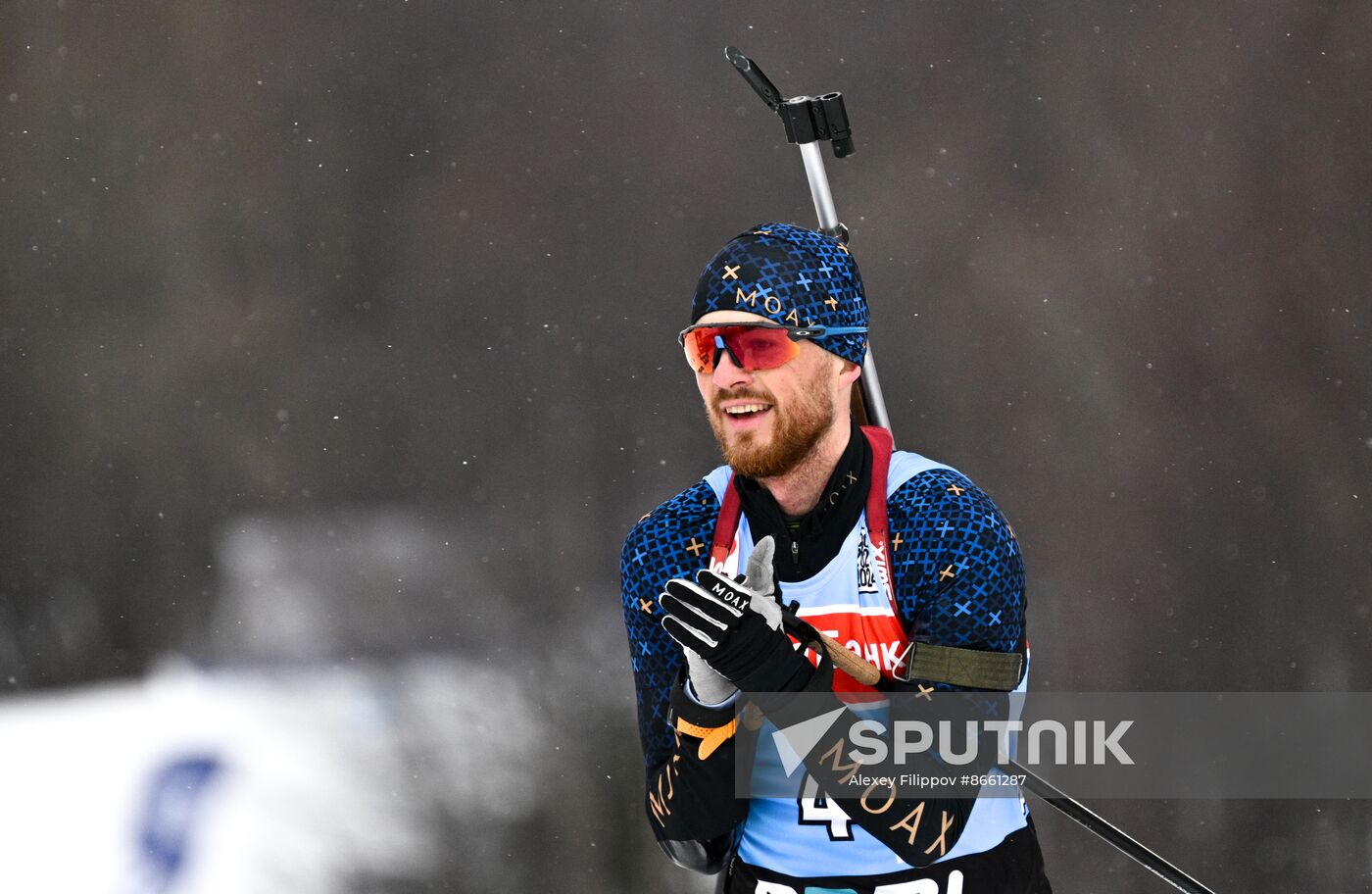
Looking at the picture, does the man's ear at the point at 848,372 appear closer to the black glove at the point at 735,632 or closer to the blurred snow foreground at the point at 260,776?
the black glove at the point at 735,632

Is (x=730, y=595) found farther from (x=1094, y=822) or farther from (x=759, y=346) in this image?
(x=1094, y=822)

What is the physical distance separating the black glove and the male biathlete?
0.33 feet

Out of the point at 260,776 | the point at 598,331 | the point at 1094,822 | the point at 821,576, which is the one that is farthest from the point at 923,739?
the point at 260,776

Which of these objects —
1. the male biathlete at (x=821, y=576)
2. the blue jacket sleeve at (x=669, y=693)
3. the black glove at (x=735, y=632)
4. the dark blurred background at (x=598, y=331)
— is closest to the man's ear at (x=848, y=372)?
the male biathlete at (x=821, y=576)

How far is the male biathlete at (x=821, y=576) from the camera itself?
1.85 metres

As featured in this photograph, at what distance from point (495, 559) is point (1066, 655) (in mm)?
1598

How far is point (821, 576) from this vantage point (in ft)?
6.39

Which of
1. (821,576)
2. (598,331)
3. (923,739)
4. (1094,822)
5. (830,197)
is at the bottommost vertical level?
→ (1094,822)

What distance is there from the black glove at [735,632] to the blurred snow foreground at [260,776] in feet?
7.35

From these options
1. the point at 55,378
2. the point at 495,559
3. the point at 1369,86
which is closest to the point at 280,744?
the point at 495,559

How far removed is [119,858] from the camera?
382cm

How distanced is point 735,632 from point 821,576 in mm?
349

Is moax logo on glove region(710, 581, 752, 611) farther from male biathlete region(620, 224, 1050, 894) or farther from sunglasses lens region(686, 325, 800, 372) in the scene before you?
sunglasses lens region(686, 325, 800, 372)

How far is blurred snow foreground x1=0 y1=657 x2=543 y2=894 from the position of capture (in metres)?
3.81
